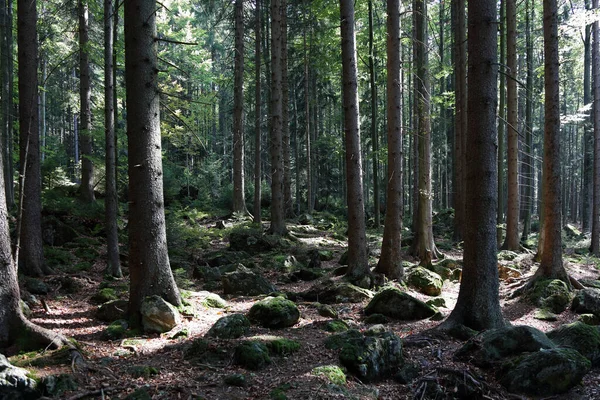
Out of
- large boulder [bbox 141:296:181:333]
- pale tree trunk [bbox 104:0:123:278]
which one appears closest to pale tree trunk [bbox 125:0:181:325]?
large boulder [bbox 141:296:181:333]

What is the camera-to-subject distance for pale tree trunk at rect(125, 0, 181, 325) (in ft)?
21.3

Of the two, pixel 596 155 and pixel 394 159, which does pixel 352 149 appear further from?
pixel 596 155

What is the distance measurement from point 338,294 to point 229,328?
370cm

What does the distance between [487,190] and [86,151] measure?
1469cm

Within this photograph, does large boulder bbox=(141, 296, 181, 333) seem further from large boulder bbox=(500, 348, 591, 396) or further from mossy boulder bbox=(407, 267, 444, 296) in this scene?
mossy boulder bbox=(407, 267, 444, 296)

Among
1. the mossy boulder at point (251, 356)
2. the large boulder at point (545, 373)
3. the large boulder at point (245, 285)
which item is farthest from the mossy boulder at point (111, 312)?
the large boulder at point (545, 373)

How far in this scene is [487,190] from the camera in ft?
20.6

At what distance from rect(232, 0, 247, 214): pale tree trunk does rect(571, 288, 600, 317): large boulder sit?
14.5 m

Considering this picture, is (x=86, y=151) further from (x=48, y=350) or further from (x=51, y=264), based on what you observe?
(x=48, y=350)

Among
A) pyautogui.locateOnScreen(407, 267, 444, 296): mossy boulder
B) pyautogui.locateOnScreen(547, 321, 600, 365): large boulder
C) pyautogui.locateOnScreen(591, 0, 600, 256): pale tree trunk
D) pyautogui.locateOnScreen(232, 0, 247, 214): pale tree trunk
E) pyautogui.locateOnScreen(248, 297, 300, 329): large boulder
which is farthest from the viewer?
pyautogui.locateOnScreen(232, 0, 247, 214): pale tree trunk

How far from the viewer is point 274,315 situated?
279 inches

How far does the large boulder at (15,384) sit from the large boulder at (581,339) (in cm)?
651

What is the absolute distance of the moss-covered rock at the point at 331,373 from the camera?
15.5 ft

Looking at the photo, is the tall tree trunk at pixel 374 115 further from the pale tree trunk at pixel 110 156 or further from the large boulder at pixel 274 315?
the large boulder at pixel 274 315
